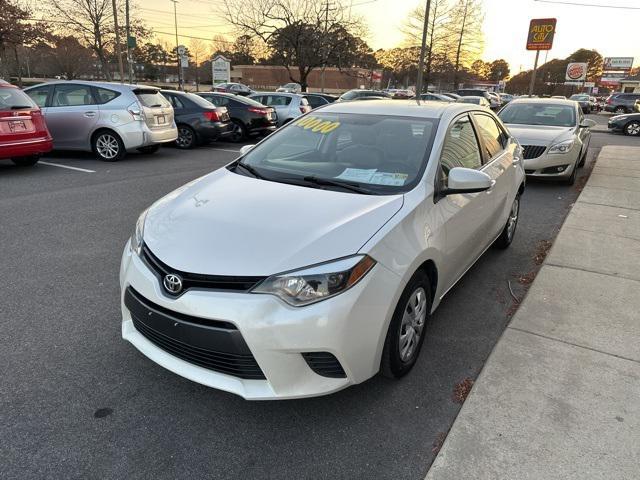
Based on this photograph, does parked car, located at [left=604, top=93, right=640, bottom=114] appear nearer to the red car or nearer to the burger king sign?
the burger king sign

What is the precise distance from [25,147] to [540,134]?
29.9 feet

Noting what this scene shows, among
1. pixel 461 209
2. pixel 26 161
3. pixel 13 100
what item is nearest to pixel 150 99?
pixel 26 161

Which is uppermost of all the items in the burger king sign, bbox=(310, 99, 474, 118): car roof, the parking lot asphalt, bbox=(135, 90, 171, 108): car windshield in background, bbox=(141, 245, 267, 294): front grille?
the burger king sign

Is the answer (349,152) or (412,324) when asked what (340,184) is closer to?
(349,152)

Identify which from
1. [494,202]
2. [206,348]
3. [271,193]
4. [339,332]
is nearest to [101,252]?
[271,193]

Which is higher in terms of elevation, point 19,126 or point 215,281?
point 19,126

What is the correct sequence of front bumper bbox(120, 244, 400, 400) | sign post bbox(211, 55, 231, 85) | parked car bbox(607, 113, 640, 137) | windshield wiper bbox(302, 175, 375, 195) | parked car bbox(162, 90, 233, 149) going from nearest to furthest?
A: front bumper bbox(120, 244, 400, 400) → windshield wiper bbox(302, 175, 375, 195) → parked car bbox(162, 90, 233, 149) → parked car bbox(607, 113, 640, 137) → sign post bbox(211, 55, 231, 85)

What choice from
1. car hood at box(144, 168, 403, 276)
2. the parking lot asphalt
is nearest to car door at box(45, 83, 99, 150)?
the parking lot asphalt

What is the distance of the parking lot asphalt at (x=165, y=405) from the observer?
7.47ft

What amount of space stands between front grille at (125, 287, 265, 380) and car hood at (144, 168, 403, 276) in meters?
0.27

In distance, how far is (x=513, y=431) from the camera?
2.53 metres

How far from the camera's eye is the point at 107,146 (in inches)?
387

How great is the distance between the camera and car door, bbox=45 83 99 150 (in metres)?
9.61

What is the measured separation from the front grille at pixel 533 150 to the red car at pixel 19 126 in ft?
28.3
